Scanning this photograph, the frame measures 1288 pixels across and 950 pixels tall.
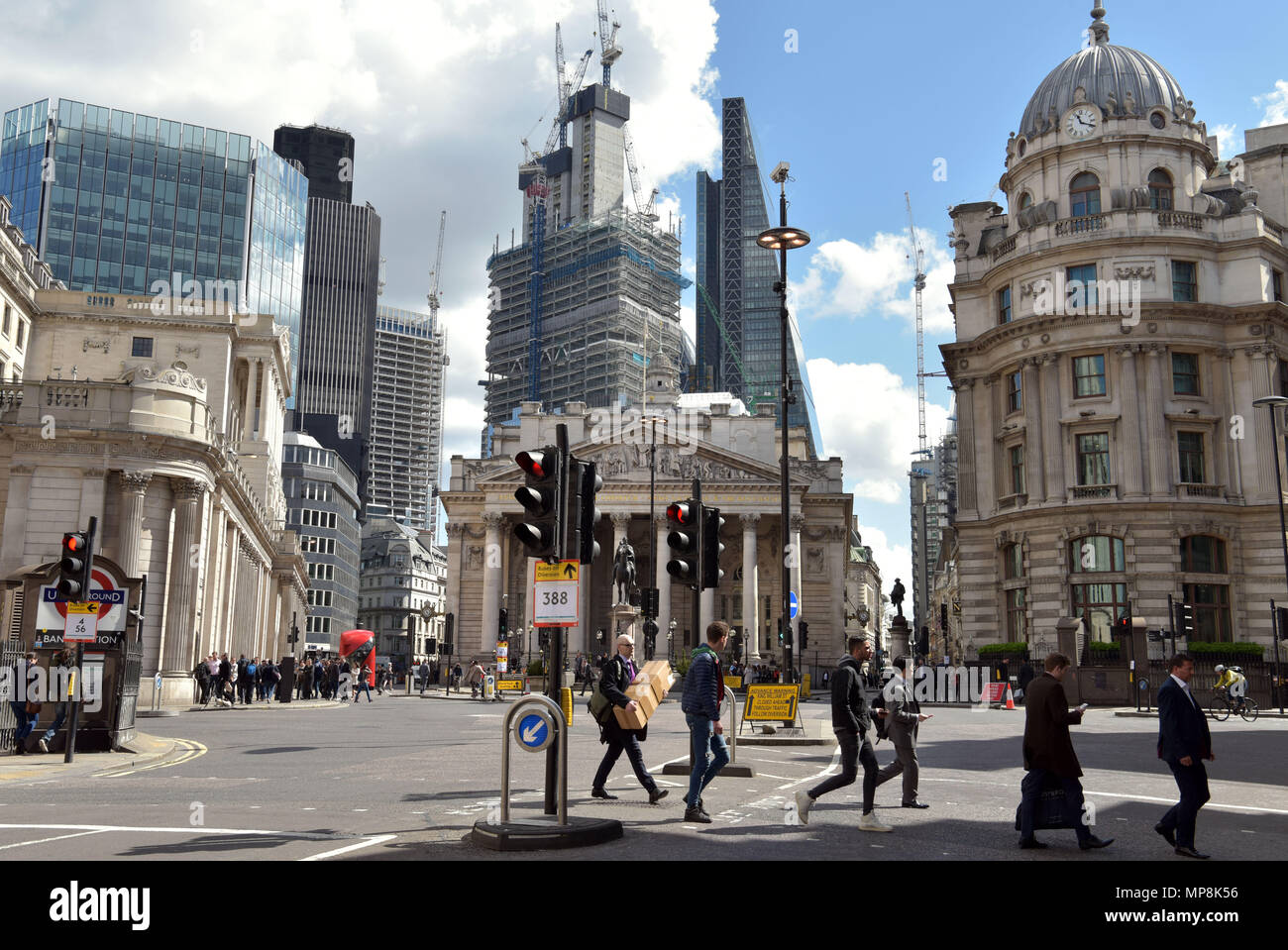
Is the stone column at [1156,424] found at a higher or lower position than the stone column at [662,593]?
higher

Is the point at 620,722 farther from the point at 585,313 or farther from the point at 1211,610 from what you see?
the point at 585,313

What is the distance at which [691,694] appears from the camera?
11188mm

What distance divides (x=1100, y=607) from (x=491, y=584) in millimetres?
43464

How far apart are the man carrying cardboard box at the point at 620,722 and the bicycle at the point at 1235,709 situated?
2532cm

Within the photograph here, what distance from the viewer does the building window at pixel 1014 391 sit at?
47694 millimetres

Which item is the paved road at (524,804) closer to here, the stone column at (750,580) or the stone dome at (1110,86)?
the stone dome at (1110,86)

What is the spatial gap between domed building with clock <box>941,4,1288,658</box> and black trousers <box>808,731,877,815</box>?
34832 mm

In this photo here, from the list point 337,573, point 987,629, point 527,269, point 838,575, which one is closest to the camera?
point 987,629

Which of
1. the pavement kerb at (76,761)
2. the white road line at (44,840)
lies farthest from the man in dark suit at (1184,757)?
the pavement kerb at (76,761)

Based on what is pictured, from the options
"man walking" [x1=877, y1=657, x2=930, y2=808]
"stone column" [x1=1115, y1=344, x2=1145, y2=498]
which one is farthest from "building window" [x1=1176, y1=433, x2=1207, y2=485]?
A: "man walking" [x1=877, y1=657, x2=930, y2=808]

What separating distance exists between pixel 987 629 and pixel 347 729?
3063 centimetres

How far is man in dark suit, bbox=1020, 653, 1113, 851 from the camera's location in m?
9.33
